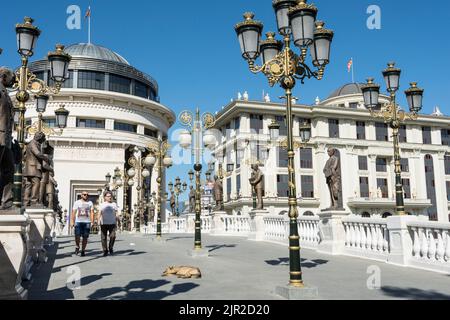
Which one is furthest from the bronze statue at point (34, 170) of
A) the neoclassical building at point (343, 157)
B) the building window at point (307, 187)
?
the building window at point (307, 187)

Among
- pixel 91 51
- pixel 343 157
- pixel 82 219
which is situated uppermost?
pixel 91 51

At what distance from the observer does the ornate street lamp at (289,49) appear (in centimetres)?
714

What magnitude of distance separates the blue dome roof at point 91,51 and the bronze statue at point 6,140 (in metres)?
52.2

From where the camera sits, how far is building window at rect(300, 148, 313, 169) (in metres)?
58.2

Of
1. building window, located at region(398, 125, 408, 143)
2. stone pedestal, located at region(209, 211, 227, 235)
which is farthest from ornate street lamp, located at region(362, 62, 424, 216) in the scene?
building window, located at region(398, 125, 408, 143)

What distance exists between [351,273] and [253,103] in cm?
4817

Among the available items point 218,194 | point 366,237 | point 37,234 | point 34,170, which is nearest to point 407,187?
point 218,194

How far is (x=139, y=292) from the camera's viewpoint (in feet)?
21.4

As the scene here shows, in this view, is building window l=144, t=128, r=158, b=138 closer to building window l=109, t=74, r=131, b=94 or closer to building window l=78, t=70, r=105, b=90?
building window l=109, t=74, r=131, b=94

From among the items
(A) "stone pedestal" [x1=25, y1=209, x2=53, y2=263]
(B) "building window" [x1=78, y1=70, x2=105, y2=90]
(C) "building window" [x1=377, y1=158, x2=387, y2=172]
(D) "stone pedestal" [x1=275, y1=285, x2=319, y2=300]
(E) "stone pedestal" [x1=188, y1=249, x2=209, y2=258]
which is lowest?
(E) "stone pedestal" [x1=188, y1=249, x2=209, y2=258]

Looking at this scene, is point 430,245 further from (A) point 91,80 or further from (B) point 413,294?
(A) point 91,80

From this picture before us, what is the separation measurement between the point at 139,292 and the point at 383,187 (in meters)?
59.5

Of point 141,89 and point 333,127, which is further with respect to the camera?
point 333,127

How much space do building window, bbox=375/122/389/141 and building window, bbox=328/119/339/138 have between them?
22.1 ft
